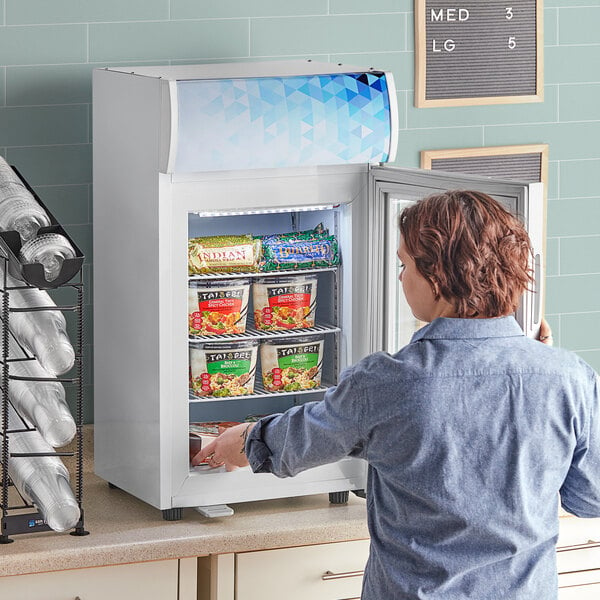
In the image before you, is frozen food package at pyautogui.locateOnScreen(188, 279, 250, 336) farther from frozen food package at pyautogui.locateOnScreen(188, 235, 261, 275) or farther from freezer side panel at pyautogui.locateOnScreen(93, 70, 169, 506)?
freezer side panel at pyautogui.locateOnScreen(93, 70, 169, 506)

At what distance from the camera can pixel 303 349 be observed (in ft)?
8.79

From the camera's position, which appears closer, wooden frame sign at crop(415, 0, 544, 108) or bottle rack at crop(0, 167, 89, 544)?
bottle rack at crop(0, 167, 89, 544)

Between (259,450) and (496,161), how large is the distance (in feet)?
4.79

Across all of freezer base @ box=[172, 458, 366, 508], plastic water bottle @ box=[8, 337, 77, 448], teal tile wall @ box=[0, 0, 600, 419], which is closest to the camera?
plastic water bottle @ box=[8, 337, 77, 448]

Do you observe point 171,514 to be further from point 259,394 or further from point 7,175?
point 7,175

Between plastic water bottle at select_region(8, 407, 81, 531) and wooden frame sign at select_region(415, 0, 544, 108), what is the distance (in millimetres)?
A: 1419

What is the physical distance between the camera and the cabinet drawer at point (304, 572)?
240 centimetres

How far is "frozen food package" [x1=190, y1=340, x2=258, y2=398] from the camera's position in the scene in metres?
2.57

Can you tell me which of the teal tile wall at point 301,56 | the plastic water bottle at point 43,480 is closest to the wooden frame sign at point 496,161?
the teal tile wall at point 301,56

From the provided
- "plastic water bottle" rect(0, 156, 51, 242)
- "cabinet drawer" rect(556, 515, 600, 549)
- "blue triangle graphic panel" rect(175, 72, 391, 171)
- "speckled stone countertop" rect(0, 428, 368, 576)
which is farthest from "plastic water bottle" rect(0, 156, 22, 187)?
"cabinet drawer" rect(556, 515, 600, 549)

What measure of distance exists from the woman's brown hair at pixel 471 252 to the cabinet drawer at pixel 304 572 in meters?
0.86

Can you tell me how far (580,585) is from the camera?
2.61 m

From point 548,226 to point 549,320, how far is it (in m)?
0.27

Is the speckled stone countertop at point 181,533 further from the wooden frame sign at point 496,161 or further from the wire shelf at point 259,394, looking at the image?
the wooden frame sign at point 496,161
